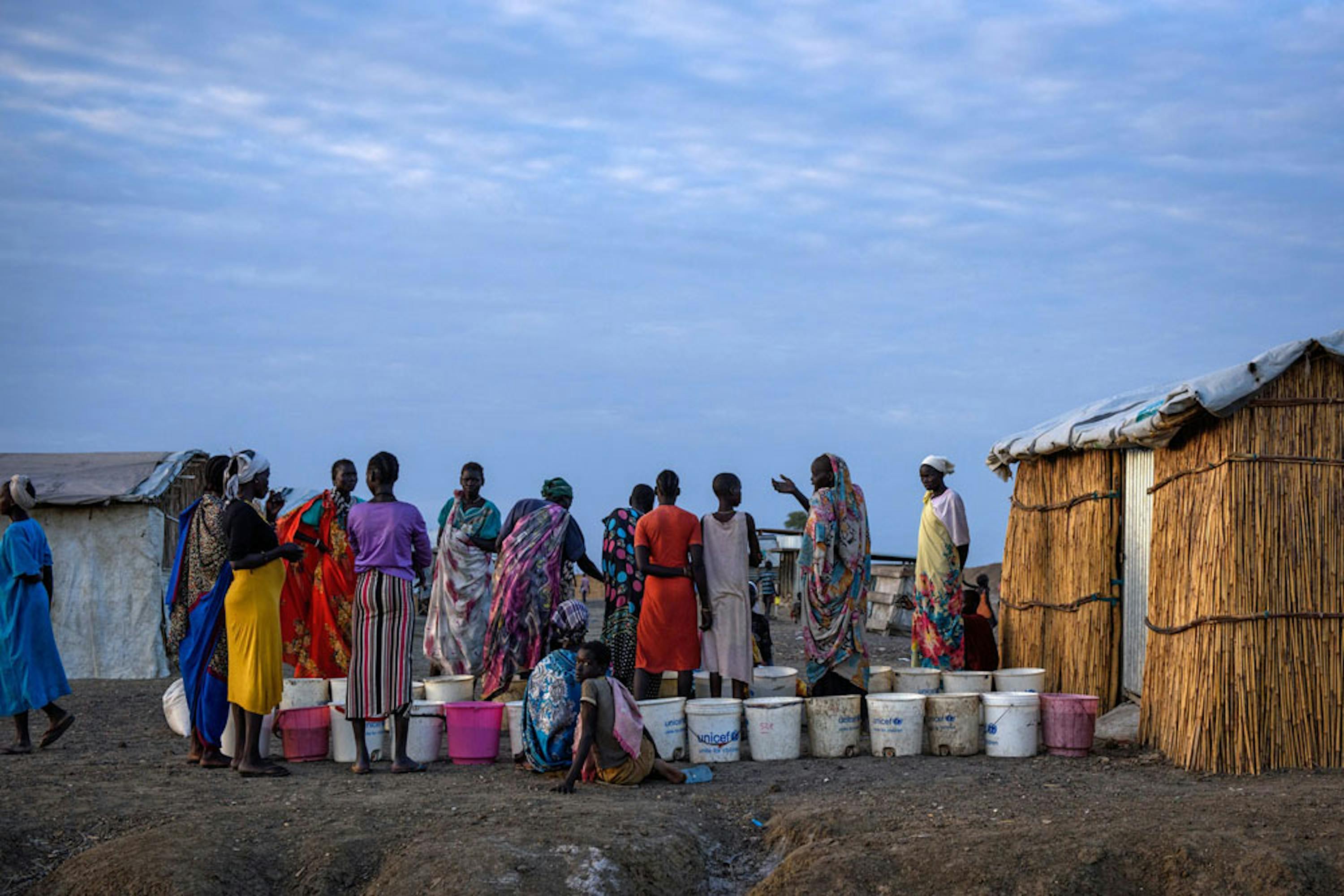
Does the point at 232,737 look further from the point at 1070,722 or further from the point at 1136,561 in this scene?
the point at 1136,561

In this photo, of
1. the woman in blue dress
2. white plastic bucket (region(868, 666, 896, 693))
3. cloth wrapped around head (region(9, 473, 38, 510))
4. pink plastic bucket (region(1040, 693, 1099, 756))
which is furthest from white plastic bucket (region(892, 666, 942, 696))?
cloth wrapped around head (region(9, 473, 38, 510))

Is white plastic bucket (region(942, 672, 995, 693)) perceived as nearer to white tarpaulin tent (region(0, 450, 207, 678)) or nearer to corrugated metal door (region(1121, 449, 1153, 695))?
corrugated metal door (region(1121, 449, 1153, 695))

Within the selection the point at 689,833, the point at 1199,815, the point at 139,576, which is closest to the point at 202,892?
the point at 689,833

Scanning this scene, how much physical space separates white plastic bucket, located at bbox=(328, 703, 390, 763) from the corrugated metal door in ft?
16.6

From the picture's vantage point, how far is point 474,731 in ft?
26.9

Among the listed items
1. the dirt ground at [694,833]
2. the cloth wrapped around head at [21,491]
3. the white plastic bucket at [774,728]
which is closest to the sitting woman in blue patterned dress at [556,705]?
the dirt ground at [694,833]

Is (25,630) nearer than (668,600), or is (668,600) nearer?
(25,630)

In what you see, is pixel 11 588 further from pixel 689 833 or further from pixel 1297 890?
pixel 1297 890

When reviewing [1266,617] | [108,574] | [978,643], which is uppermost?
[1266,617]

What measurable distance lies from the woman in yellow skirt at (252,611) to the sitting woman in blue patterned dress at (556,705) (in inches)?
56.2

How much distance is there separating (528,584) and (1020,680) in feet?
11.8

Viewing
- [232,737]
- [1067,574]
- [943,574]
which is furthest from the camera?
[943,574]

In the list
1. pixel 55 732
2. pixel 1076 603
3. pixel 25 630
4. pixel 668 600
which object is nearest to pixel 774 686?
pixel 668 600

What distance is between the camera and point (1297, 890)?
5.23m
